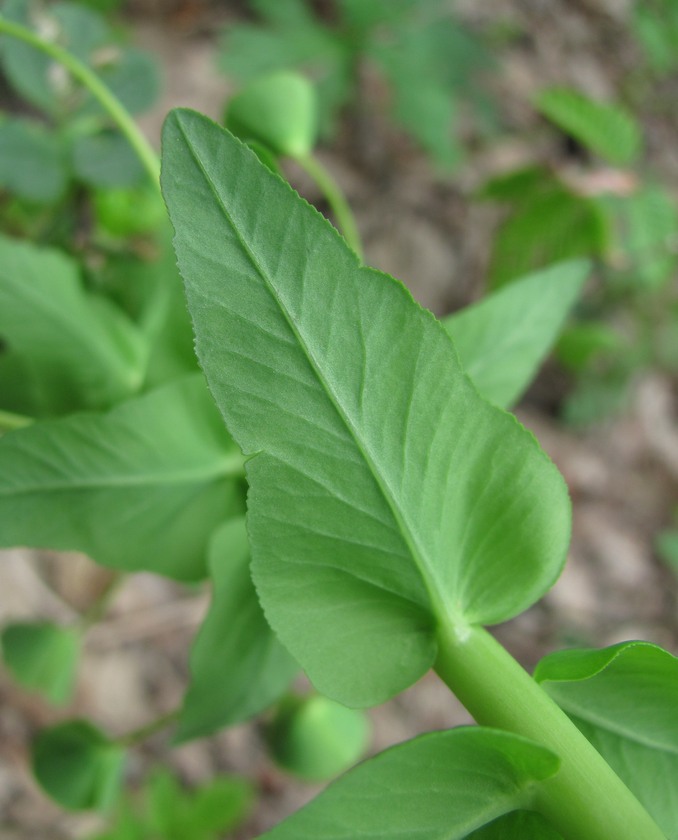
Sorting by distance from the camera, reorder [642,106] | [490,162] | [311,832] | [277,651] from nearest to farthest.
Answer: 1. [311,832]
2. [277,651]
3. [490,162]
4. [642,106]

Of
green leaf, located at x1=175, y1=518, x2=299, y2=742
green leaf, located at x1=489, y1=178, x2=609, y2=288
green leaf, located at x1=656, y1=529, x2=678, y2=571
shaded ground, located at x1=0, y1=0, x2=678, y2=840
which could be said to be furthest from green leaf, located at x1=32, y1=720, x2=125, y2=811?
green leaf, located at x1=656, y1=529, x2=678, y2=571

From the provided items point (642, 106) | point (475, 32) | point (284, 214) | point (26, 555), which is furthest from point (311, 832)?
point (642, 106)

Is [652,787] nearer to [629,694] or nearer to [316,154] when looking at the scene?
[629,694]

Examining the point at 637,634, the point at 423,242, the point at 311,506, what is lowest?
the point at 637,634

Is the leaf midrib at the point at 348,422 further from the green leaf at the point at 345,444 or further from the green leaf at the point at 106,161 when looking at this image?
the green leaf at the point at 106,161

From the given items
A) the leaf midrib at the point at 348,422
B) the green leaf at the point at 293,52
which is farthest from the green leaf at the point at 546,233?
the leaf midrib at the point at 348,422
